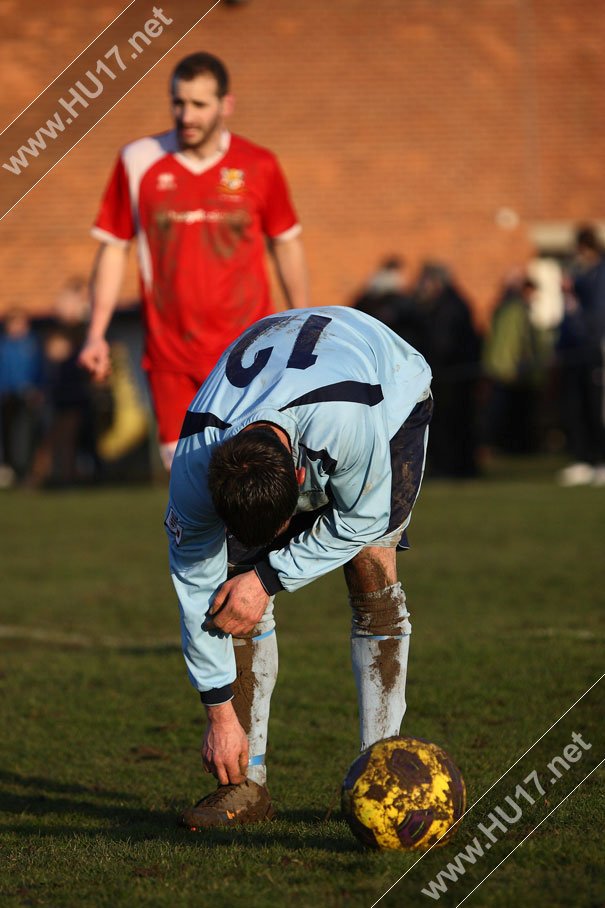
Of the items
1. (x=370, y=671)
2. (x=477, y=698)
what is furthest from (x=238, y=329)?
(x=370, y=671)

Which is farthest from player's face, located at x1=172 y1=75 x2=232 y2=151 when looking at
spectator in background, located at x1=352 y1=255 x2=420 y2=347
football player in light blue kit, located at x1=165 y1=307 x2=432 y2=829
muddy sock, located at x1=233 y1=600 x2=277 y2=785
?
spectator in background, located at x1=352 y1=255 x2=420 y2=347

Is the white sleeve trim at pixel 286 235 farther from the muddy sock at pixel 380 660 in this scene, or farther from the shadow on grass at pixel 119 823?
the shadow on grass at pixel 119 823

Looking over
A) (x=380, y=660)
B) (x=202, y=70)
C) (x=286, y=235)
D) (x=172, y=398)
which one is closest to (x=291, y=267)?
(x=286, y=235)

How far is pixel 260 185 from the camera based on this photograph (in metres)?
6.64

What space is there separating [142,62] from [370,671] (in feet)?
57.2

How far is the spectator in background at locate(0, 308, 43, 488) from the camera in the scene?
18547mm

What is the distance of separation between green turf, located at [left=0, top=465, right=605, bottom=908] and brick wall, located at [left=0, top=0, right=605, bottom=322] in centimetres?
1009

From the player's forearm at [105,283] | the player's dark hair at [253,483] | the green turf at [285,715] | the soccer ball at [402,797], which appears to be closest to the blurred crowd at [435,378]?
the green turf at [285,715]

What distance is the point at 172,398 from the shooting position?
22.1 feet

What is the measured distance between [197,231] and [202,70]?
0.74m

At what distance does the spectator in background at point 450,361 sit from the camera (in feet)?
55.9

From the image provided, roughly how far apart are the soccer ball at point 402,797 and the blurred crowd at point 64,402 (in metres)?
14.1

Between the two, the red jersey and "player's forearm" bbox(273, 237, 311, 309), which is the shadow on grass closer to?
the red jersey

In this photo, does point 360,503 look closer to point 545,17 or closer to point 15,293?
point 15,293
